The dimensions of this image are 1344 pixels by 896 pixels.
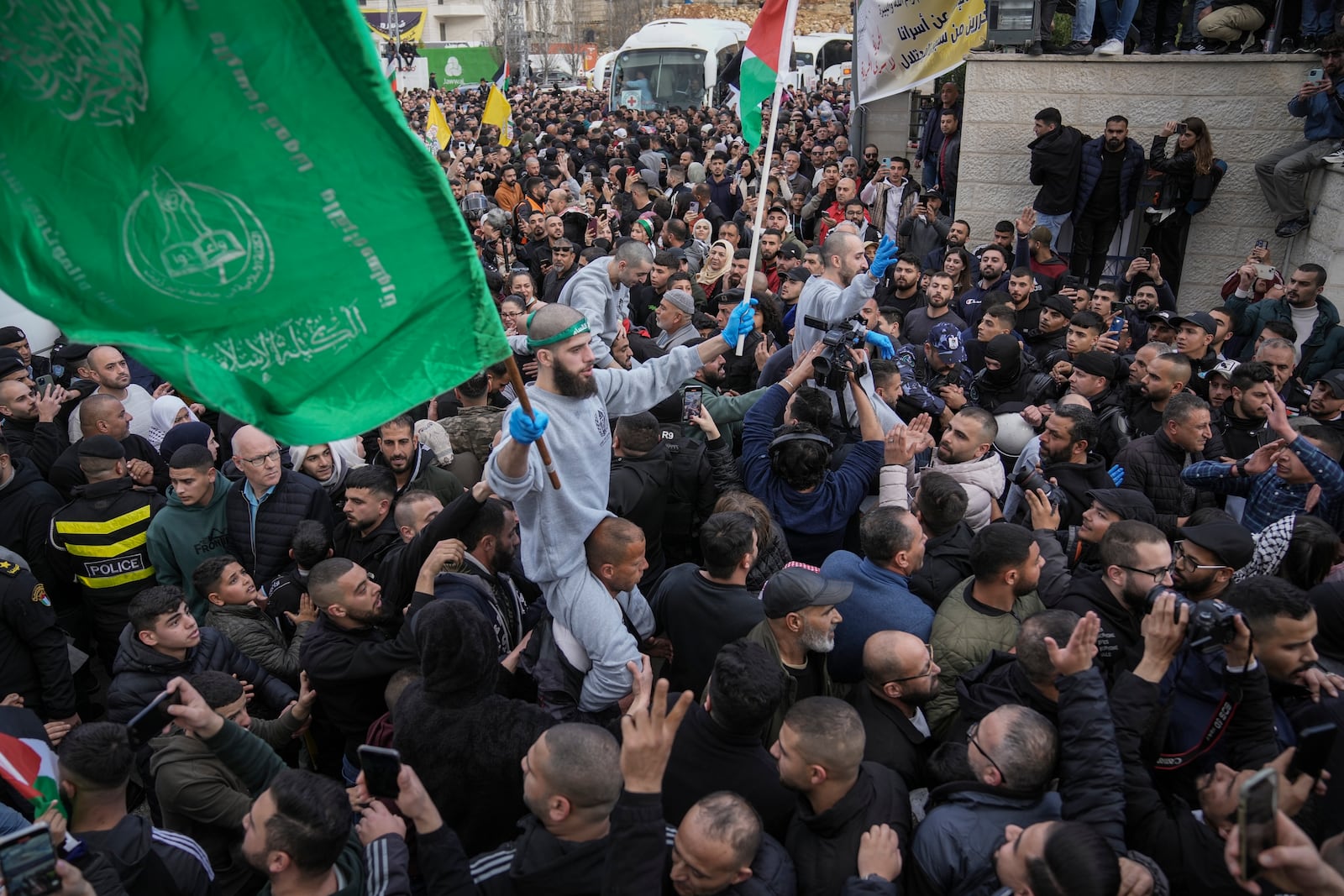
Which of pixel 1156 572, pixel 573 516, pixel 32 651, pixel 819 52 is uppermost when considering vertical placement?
pixel 819 52

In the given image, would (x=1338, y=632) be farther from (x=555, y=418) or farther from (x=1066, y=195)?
(x=1066, y=195)

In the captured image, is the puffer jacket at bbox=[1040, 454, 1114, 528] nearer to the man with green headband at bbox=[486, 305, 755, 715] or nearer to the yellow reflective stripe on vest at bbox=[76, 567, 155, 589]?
the man with green headband at bbox=[486, 305, 755, 715]

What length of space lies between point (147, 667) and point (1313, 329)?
306 inches

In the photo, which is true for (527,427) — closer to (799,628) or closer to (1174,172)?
(799,628)

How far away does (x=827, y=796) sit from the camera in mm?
2943

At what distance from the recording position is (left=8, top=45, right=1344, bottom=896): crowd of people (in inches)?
111

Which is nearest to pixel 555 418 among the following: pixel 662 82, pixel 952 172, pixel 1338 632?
pixel 1338 632

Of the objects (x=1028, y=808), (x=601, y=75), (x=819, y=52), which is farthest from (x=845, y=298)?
(x=601, y=75)

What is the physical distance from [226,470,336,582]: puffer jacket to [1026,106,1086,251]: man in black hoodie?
834cm

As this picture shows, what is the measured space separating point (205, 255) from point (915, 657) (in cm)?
250

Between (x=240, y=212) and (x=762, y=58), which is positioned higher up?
(x=762, y=58)

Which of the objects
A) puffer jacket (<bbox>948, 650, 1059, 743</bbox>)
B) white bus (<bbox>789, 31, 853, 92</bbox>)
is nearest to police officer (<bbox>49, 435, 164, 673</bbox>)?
puffer jacket (<bbox>948, 650, 1059, 743</bbox>)

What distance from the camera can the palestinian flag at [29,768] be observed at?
2949 millimetres

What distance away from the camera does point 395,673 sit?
12.4 ft
